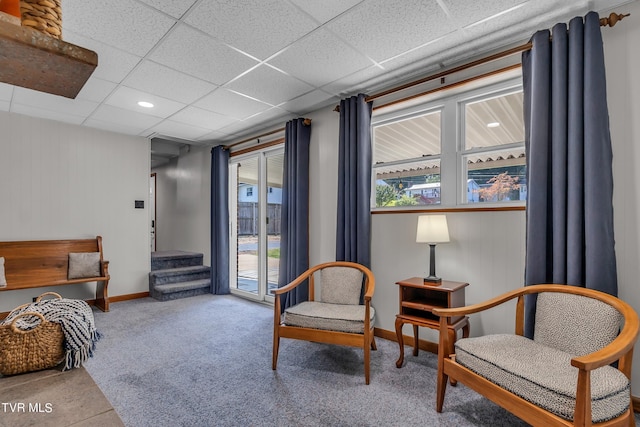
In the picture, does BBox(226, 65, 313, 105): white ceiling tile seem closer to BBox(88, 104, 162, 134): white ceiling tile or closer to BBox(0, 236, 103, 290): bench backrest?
BBox(88, 104, 162, 134): white ceiling tile

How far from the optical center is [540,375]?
155 cm

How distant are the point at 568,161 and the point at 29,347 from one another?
12.7 ft

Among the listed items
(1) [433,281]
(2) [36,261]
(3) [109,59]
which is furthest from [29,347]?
(1) [433,281]

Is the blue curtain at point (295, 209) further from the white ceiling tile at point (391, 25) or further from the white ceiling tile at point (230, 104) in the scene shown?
the white ceiling tile at point (391, 25)

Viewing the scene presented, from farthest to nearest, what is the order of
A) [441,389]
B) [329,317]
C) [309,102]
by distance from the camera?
1. [309,102]
2. [329,317]
3. [441,389]

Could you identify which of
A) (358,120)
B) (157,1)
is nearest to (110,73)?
(157,1)

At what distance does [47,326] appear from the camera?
2406 millimetres

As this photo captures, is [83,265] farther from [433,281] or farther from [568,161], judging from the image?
[568,161]

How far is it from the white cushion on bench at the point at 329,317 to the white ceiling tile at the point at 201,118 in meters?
2.65

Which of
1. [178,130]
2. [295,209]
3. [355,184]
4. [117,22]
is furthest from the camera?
[178,130]

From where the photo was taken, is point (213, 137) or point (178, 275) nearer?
point (213, 137)

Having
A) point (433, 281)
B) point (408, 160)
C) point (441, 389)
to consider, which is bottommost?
point (441, 389)

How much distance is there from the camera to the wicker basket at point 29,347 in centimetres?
226

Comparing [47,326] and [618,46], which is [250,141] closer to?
[47,326]
